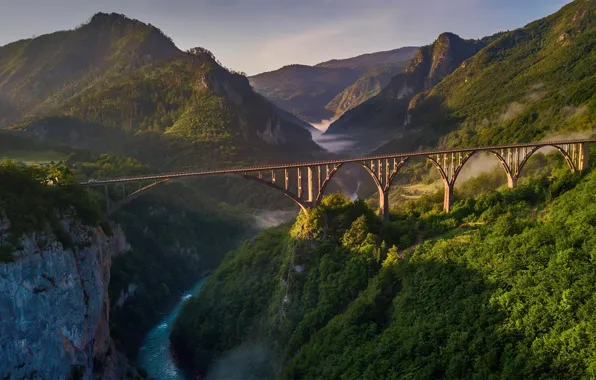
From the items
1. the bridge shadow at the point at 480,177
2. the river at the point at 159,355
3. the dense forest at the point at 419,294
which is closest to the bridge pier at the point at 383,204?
the dense forest at the point at 419,294

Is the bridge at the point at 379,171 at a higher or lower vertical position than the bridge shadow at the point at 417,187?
higher

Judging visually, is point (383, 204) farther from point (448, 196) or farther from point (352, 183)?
point (352, 183)

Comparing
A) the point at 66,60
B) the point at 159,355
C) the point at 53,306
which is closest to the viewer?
the point at 53,306

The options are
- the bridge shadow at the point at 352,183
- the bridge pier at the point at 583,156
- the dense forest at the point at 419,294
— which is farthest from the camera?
the bridge shadow at the point at 352,183

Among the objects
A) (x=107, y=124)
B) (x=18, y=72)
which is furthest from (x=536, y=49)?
(x=18, y=72)

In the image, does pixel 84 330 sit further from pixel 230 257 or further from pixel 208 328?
pixel 230 257

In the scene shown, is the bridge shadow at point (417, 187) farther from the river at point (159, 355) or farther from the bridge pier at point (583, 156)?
the river at point (159, 355)

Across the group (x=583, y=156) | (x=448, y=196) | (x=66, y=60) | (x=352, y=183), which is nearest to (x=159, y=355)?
(x=448, y=196)
